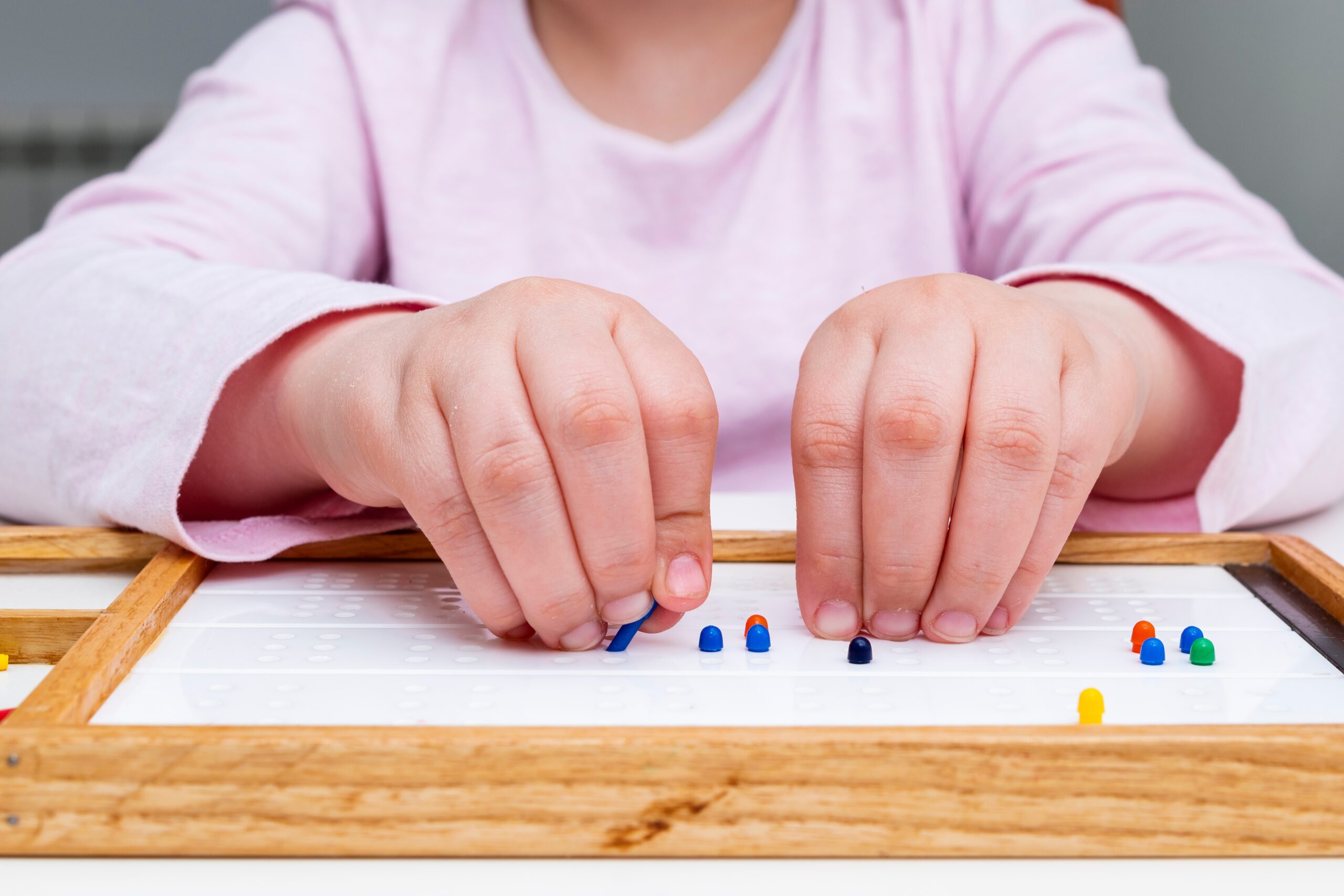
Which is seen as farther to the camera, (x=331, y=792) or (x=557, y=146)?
(x=557, y=146)

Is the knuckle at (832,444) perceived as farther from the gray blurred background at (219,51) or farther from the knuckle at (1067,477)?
the gray blurred background at (219,51)

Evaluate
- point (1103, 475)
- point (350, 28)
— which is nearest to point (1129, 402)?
point (1103, 475)

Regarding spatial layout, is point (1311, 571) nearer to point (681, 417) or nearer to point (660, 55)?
point (681, 417)

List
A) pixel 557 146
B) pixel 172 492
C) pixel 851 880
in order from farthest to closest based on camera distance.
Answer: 1. pixel 557 146
2. pixel 172 492
3. pixel 851 880

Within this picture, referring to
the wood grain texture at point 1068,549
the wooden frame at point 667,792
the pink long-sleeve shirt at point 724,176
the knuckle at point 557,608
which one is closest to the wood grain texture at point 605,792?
the wooden frame at point 667,792

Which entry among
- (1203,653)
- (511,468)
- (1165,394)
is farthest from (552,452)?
(1165,394)

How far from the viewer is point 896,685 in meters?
0.38

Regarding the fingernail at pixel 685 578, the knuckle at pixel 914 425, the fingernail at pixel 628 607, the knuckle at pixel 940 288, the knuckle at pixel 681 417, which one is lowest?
the fingernail at pixel 628 607

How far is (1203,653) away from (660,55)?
687 mm

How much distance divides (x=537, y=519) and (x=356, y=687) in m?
0.08

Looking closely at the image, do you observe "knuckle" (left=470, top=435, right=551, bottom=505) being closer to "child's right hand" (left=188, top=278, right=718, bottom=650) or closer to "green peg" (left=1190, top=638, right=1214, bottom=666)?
"child's right hand" (left=188, top=278, right=718, bottom=650)

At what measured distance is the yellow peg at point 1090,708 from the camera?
1.13ft

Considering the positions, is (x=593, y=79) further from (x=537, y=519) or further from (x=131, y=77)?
(x=131, y=77)

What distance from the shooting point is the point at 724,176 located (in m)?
0.93
